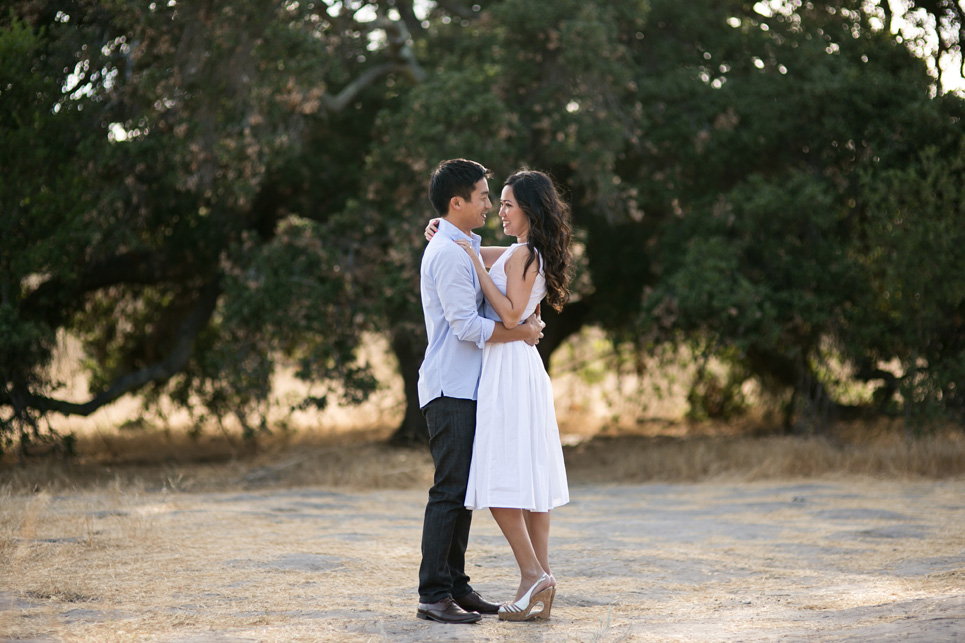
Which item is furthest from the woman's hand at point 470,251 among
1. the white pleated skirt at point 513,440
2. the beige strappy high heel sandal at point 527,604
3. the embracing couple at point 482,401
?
the beige strappy high heel sandal at point 527,604

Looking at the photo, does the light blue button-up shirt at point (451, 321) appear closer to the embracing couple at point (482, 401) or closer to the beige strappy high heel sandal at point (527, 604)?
the embracing couple at point (482, 401)

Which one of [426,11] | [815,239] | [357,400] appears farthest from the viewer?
[426,11]

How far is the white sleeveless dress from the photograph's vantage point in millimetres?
3879

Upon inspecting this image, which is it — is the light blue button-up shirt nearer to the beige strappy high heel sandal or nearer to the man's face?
the man's face

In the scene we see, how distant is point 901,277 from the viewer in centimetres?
941

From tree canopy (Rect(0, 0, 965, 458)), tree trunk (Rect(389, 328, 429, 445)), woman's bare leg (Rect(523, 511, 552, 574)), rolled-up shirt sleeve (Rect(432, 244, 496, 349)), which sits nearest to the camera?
rolled-up shirt sleeve (Rect(432, 244, 496, 349))

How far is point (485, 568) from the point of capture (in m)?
5.25

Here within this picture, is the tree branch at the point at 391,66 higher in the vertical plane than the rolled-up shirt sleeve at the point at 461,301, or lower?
higher

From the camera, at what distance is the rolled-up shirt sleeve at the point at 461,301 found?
384 centimetres

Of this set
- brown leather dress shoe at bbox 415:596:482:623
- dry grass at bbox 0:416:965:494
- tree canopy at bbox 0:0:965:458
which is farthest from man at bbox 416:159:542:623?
tree canopy at bbox 0:0:965:458

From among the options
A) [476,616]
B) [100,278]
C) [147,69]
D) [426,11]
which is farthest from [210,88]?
[476,616]

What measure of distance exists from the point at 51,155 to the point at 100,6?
5.02 ft

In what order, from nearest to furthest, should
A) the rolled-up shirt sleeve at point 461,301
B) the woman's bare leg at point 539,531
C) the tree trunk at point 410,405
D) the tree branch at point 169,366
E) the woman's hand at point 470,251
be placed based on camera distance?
the rolled-up shirt sleeve at point 461,301
the woman's hand at point 470,251
the woman's bare leg at point 539,531
the tree branch at point 169,366
the tree trunk at point 410,405

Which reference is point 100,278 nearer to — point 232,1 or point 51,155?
point 51,155
